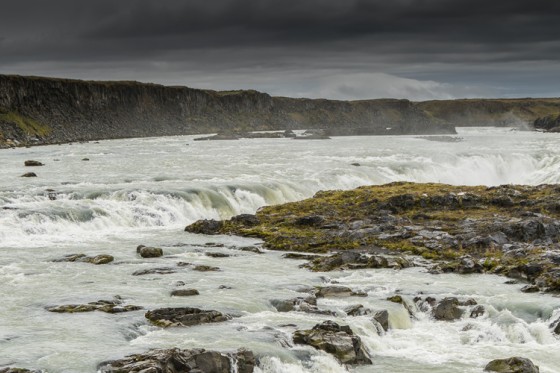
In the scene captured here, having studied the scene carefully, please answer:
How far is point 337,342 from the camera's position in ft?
71.9

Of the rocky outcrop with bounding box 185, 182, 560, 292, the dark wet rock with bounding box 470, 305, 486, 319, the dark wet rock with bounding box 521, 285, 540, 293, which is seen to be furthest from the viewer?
the rocky outcrop with bounding box 185, 182, 560, 292

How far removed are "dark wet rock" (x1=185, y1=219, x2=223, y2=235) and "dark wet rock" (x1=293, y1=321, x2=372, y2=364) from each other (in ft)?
69.7

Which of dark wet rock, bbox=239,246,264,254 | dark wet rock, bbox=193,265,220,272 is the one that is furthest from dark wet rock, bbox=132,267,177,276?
dark wet rock, bbox=239,246,264,254

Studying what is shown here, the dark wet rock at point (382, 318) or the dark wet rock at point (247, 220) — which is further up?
the dark wet rock at point (247, 220)

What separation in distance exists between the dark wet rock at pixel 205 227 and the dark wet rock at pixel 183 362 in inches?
906

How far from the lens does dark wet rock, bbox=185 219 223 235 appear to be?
142 feet

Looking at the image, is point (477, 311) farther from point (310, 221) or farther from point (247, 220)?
point (247, 220)

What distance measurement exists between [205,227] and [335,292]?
55.0 ft

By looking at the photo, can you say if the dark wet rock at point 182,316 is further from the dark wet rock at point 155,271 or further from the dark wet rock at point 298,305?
the dark wet rock at point 155,271

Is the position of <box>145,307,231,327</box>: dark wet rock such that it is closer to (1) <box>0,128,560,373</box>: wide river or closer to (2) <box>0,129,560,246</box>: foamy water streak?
(1) <box>0,128,560,373</box>: wide river

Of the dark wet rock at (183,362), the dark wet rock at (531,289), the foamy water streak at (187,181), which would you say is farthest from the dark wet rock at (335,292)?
the foamy water streak at (187,181)

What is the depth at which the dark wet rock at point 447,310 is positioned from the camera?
87.4 feet

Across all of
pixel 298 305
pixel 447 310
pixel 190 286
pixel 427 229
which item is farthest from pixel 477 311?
pixel 427 229

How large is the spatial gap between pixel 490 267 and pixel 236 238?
1490cm
